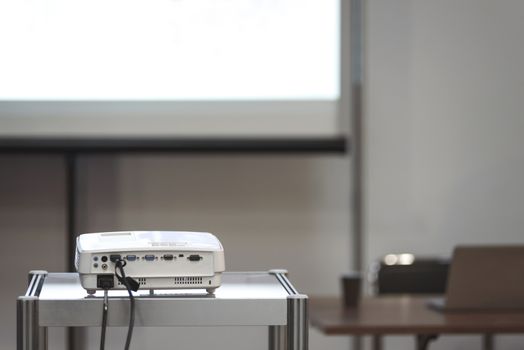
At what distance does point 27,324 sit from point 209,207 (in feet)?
7.85

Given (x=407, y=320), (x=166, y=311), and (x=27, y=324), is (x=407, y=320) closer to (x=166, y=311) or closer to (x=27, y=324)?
(x=166, y=311)

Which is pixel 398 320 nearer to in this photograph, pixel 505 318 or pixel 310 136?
pixel 505 318

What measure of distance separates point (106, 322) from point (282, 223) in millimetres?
2429

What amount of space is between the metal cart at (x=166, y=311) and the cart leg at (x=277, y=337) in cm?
3

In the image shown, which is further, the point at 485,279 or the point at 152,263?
the point at 485,279

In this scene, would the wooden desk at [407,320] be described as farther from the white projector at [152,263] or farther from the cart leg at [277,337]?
the white projector at [152,263]

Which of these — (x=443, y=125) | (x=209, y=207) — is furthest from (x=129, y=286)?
(x=443, y=125)

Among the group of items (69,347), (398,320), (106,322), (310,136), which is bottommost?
(69,347)

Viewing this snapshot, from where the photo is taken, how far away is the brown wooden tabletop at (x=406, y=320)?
233cm

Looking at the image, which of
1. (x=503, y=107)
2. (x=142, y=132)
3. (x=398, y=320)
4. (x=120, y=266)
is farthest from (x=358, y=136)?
(x=120, y=266)

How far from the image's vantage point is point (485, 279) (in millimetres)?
2441

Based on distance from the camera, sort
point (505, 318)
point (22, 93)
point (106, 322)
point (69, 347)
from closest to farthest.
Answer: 1. point (106, 322)
2. point (505, 318)
3. point (22, 93)
4. point (69, 347)

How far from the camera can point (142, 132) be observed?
3.38 metres

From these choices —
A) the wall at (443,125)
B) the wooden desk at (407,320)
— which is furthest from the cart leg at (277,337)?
the wall at (443,125)
